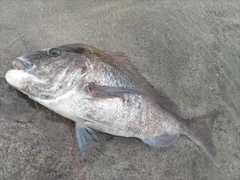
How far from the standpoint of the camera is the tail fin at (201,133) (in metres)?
3.35

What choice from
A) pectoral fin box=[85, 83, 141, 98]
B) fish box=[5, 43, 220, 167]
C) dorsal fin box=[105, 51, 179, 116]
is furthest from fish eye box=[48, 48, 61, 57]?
dorsal fin box=[105, 51, 179, 116]

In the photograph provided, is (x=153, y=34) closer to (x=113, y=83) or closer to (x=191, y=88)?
(x=191, y=88)

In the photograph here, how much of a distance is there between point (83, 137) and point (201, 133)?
1582 mm

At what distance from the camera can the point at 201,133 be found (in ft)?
11.3

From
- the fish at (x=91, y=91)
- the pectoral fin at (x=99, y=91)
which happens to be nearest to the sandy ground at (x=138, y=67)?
the fish at (x=91, y=91)

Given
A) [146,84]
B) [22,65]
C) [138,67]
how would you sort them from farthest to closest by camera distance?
[138,67]
[146,84]
[22,65]

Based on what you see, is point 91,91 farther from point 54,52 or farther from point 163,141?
point 163,141

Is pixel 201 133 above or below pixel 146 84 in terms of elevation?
below

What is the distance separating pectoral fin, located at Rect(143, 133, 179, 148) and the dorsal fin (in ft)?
0.99

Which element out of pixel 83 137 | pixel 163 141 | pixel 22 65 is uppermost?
pixel 22 65

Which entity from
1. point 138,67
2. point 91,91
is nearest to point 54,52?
point 91,91

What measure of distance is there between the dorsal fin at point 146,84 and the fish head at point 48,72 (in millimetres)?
442

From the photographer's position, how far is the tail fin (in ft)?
11.0

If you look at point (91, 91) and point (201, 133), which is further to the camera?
point (201, 133)
